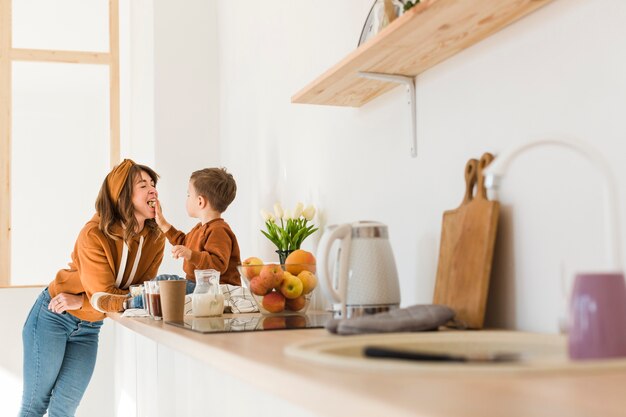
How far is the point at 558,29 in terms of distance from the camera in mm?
1175

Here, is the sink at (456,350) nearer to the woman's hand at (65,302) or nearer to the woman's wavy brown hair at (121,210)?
the woman's wavy brown hair at (121,210)

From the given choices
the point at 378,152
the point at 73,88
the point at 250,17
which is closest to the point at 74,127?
the point at 73,88

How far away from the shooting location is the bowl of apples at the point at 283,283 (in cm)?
182

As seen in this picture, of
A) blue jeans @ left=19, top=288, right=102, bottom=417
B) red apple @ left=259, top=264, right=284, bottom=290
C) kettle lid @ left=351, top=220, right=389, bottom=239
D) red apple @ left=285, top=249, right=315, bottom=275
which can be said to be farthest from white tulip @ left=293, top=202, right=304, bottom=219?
blue jeans @ left=19, top=288, right=102, bottom=417

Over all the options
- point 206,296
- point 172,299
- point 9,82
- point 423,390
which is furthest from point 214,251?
point 9,82

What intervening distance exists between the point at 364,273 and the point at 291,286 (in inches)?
19.0

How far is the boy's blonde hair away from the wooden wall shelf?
84 cm

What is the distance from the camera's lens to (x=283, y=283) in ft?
6.04

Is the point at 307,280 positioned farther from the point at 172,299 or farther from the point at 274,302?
the point at 172,299

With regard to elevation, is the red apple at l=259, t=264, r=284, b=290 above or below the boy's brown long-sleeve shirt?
below

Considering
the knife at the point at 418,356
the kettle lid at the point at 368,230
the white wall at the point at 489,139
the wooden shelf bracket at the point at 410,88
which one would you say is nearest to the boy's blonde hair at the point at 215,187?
the white wall at the point at 489,139

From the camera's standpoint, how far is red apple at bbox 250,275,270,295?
1.82 m

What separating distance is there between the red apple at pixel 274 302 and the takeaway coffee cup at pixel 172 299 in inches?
9.0

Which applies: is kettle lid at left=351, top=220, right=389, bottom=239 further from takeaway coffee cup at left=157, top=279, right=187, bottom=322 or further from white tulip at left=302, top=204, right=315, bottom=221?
white tulip at left=302, top=204, right=315, bottom=221
